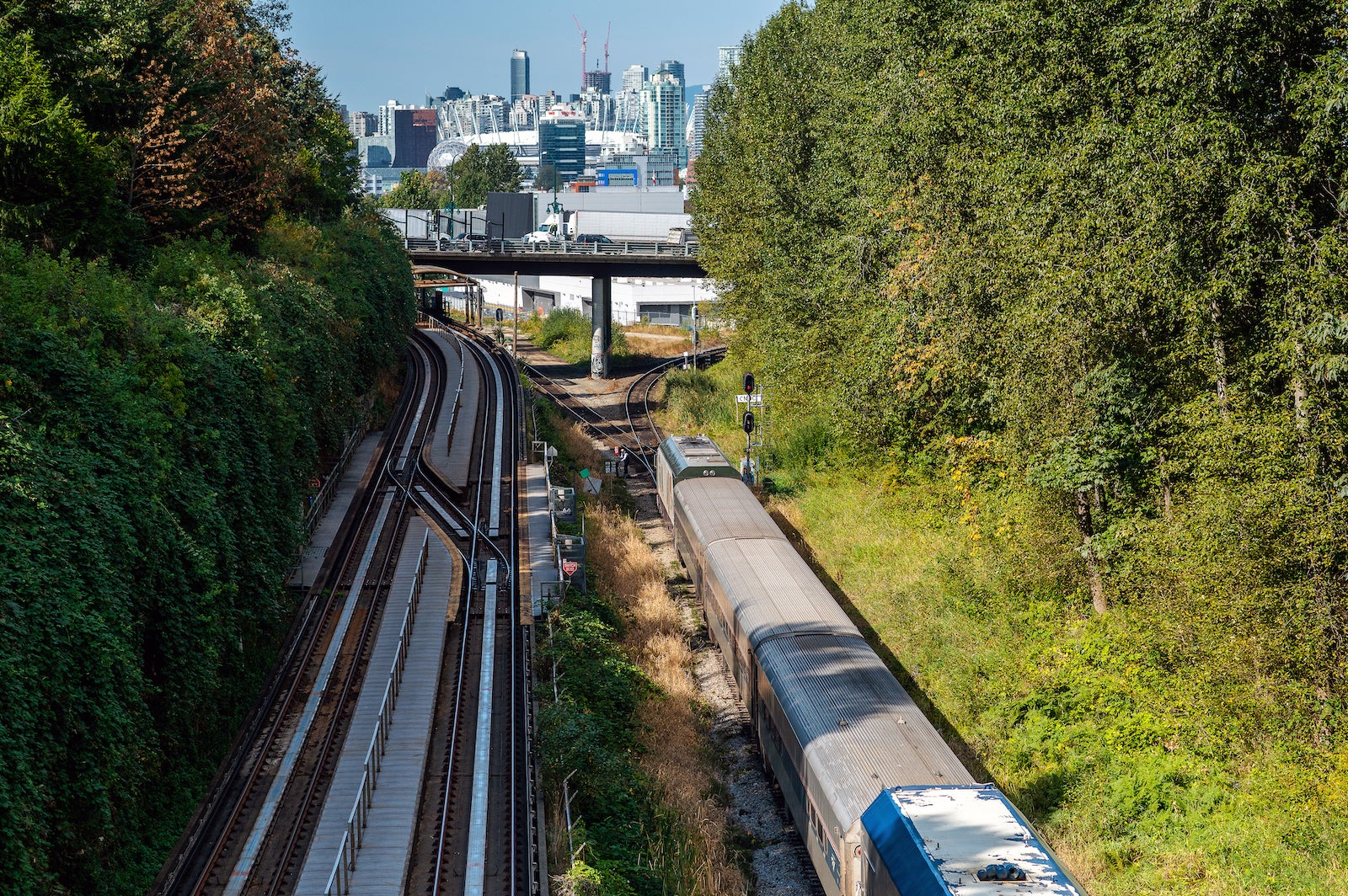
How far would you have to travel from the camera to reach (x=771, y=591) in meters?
24.3

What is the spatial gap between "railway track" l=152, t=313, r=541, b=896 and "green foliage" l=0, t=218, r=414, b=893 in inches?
27.1

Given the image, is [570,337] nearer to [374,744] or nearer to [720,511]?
[720,511]

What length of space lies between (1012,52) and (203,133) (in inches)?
967

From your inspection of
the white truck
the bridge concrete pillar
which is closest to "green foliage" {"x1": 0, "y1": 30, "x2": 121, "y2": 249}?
the bridge concrete pillar

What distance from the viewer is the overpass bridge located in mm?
70062

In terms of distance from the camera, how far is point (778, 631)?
867 inches

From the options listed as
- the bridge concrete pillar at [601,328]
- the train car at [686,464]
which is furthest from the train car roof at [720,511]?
the bridge concrete pillar at [601,328]

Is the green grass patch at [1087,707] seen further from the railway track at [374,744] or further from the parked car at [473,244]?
the parked car at [473,244]

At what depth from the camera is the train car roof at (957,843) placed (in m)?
13.0

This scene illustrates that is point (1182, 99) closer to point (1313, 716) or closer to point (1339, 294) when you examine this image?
point (1339, 294)

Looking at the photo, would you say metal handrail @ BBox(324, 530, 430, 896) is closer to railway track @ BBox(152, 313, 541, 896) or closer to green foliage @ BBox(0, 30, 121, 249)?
railway track @ BBox(152, 313, 541, 896)

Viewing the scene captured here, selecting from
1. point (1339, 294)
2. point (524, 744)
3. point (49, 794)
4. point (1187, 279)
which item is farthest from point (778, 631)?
point (49, 794)

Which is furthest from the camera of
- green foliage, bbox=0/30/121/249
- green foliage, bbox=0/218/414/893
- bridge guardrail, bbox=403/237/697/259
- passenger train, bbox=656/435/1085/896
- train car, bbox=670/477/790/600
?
bridge guardrail, bbox=403/237/697/259

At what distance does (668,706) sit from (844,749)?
27.5 feet
